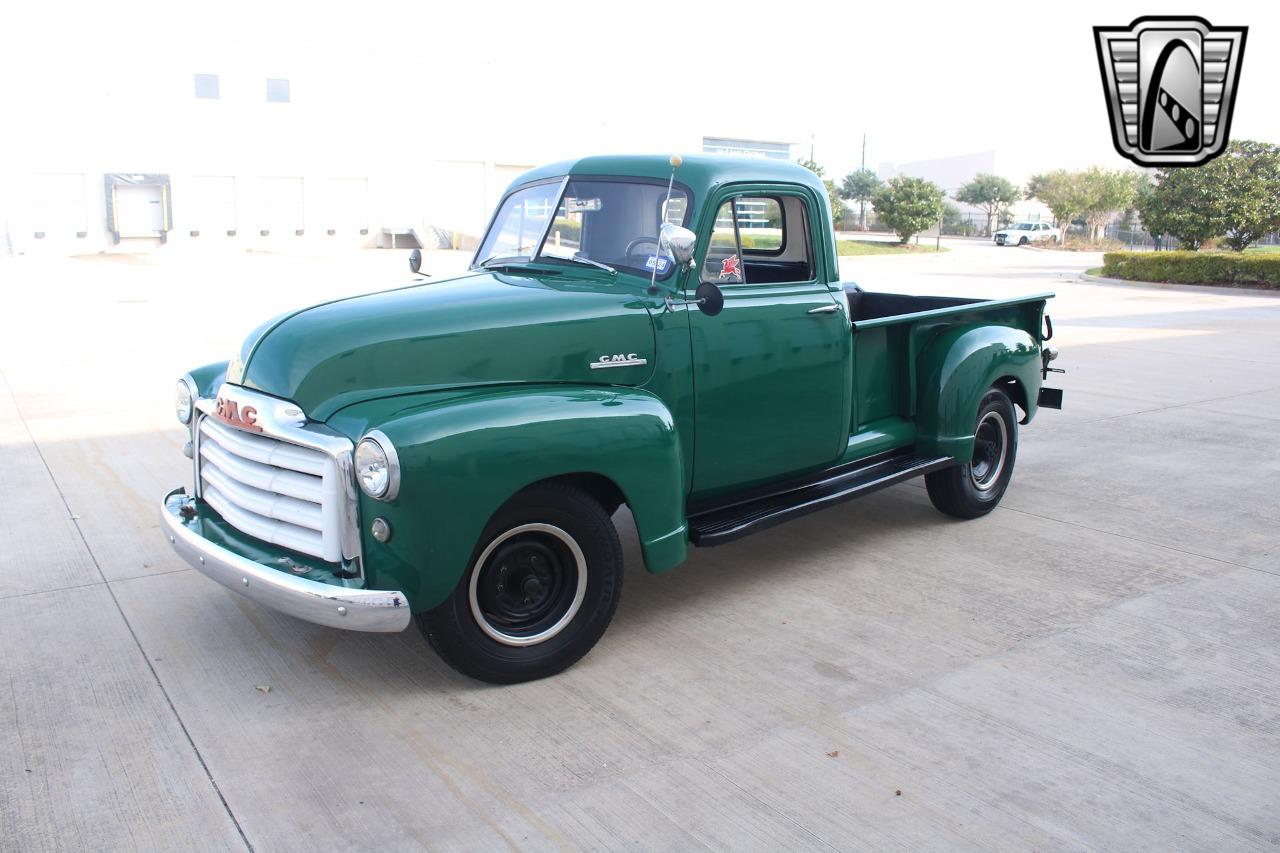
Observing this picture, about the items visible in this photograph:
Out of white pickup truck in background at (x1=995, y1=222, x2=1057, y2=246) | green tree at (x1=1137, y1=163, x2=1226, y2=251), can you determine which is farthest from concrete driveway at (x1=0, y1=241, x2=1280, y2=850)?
white pickup truck in background at (x1=995, y1=222, x2=1057, y2=246)

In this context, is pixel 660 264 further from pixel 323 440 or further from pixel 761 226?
pixel 323 440

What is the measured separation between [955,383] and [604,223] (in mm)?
2158

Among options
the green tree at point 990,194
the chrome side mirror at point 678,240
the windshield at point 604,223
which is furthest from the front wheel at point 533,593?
the green tree at point 990,194

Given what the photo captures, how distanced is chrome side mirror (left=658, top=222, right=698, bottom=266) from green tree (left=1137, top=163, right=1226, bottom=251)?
1136 inches

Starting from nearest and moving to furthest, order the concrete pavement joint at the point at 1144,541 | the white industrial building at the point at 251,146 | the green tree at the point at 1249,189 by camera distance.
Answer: the concrete pavement joint at the point at 1144,541 → the green tree at the point at 1249,189 → the white industrial building at the point at 251,146

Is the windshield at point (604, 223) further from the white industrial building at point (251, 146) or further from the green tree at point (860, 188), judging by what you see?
the green tree at point (860, 188)

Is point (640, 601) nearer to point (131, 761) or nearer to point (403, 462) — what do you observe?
point (403, 462)

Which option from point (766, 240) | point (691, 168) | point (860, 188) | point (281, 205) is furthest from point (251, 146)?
point (860, 188)

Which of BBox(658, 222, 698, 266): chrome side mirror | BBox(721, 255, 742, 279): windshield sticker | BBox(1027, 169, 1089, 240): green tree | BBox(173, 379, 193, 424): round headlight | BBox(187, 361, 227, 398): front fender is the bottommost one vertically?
BBox(173, 379, 193, 424): round headlight

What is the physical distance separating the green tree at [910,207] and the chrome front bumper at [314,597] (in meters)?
43.7

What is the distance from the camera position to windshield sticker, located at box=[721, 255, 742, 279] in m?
4.79

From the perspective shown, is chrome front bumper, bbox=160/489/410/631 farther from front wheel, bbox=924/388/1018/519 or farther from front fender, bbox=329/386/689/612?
front wheel, bbox=924/388/1018/519

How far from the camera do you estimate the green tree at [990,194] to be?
225 ft

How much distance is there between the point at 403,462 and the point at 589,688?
1.13 m
